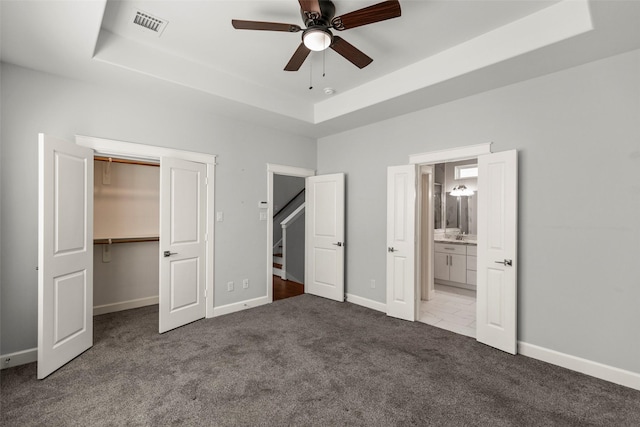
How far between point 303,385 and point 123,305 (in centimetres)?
328

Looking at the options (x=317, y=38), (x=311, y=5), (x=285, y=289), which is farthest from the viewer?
(x=285, y=289)

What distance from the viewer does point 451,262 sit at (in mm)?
5750

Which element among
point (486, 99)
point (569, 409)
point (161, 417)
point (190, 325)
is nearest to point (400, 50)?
point (486, 99)

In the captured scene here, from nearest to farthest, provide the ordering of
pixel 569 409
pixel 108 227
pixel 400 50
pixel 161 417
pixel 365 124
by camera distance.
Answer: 1. pixel 161 417
2. pixel 569 409
3. pixel 400 50
4. pixel 108 227
5. pixel 365 124

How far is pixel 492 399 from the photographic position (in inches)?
89.7

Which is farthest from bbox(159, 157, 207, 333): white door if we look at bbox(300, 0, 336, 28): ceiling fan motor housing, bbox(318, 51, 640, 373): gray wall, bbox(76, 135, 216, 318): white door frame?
bbox(318, 51, 640, 373): gray wall

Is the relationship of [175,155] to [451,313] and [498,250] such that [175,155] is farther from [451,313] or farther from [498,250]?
[451,313]

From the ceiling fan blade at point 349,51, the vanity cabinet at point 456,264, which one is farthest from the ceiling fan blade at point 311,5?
the vanity cabinet at point 456,264

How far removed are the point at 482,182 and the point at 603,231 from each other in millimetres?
1108

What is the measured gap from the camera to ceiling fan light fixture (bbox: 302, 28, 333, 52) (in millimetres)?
2227

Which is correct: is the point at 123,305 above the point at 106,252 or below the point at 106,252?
below

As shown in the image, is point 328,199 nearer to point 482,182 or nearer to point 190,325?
point 482,182

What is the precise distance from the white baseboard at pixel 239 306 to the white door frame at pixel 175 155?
0.11 meters

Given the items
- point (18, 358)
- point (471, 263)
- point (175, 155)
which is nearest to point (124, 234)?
point (175, 155)
